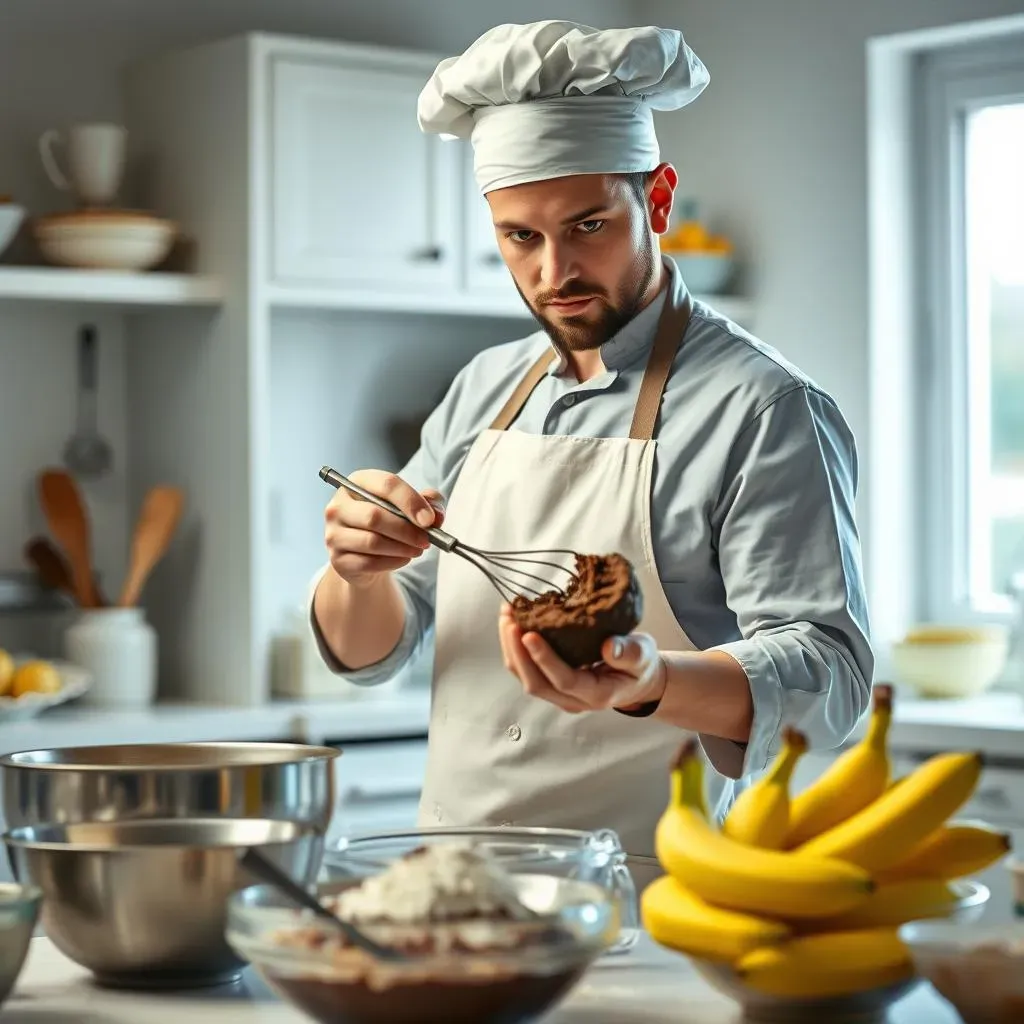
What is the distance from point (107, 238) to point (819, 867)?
2.38m

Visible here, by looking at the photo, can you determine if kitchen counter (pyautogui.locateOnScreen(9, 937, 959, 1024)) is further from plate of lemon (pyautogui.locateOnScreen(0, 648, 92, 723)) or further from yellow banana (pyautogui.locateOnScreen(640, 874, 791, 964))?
plate of lemon (pyautogui.locateOnScreen(0, 648, 92, 723))

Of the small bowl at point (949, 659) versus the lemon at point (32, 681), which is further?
the small bowl at point (949, 659)

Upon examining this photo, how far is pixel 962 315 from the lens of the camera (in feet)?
12.2

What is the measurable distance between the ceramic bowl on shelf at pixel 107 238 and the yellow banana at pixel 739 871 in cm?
224

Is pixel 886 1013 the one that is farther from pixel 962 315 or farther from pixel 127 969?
pixel 962 315

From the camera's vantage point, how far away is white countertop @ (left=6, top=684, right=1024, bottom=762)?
9.78 ft

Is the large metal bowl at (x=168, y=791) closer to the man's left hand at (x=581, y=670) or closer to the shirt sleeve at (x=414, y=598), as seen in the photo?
the man's left hand at (x=581, y=670)

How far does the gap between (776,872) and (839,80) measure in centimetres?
287

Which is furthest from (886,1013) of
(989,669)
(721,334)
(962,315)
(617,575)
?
(962,315)

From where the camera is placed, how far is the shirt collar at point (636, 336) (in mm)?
1949

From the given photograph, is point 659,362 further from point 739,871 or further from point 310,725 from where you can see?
point 310,725

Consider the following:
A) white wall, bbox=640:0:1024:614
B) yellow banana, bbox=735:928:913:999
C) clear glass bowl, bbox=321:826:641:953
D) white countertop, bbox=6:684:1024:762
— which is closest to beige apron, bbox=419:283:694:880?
clear glass bowl, bbox=321:826:641:953

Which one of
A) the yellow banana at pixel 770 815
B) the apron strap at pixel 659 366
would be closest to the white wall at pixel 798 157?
the apron strap at pixel 659 366

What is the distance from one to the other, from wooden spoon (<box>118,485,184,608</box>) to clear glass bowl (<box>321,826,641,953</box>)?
2017 millimetres
